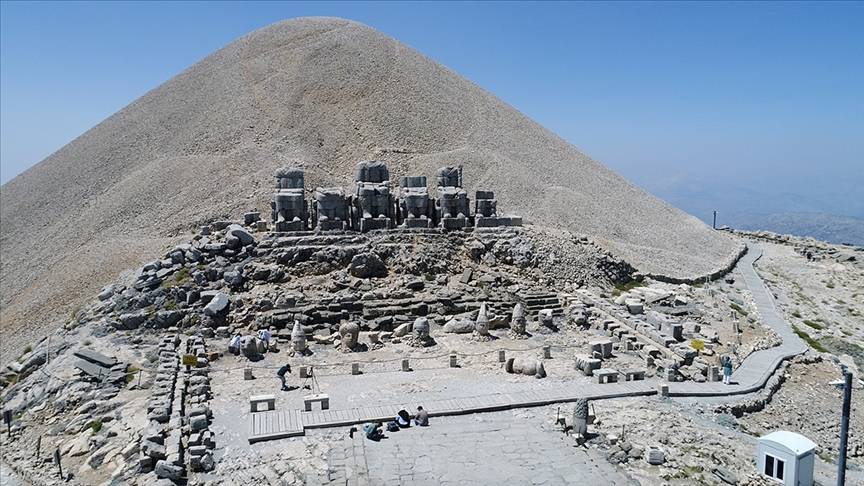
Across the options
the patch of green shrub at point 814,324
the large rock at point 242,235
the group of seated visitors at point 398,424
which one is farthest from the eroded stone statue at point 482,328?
the patch of green shrub at point 814,324

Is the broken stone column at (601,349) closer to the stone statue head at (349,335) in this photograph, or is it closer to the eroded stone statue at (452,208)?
the stone statue head at (349,335)

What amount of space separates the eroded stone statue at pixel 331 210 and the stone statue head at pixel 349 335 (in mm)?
6641

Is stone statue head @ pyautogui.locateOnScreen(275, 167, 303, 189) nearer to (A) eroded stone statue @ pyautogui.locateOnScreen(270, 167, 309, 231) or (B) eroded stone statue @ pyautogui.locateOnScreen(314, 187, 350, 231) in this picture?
(A) eroded stone statue @ pyautogui.locateOnScreen(270, 167, 309, 231)

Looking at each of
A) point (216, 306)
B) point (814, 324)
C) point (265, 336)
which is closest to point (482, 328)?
point (265, 336)

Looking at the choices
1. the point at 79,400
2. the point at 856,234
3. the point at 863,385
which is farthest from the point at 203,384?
the point at 856,234

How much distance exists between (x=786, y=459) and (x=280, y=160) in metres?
33.7

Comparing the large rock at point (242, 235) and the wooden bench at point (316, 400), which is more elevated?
the large rock at point (242, 235)

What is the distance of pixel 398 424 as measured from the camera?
52.3ft

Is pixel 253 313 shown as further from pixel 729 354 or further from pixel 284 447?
pixel 729 354

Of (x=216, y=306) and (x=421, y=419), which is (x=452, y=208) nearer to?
(x=216, y=306)

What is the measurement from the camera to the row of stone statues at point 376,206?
27703mm

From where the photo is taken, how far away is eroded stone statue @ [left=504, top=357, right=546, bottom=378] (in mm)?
Result: 19375

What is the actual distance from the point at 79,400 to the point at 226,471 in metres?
6.92

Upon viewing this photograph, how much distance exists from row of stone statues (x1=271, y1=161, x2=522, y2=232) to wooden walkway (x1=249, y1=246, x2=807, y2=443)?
11969 millimetres
